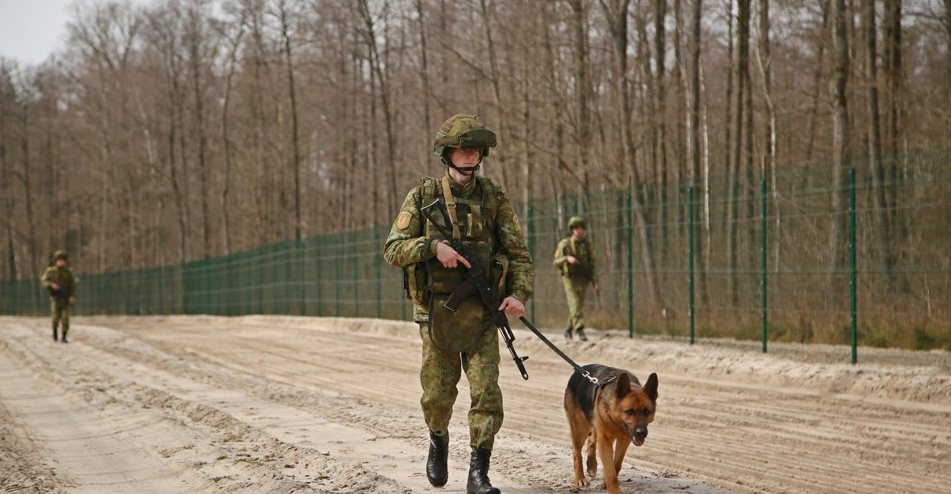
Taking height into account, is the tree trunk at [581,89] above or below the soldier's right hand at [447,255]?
above

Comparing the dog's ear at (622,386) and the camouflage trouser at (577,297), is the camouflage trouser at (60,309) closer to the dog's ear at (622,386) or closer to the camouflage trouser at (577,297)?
the camouflage trouser at (577,297)

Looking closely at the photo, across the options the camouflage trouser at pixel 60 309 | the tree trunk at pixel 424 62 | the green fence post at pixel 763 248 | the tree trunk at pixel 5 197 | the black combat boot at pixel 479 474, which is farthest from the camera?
the tree trunk at pixel 5 197

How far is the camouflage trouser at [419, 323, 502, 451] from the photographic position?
18.3 feet

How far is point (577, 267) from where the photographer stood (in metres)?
16.5

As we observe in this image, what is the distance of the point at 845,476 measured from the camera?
6.91 meters

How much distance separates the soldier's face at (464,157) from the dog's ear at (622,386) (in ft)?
4.88

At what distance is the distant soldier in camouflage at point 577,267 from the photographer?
1653 cm


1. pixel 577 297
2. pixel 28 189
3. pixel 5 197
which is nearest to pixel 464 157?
pixel 577 297

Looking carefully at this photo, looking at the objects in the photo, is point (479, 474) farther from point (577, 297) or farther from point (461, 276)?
point (577, 297)

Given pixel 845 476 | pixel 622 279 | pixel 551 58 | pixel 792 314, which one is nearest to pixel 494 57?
pixel 551 58

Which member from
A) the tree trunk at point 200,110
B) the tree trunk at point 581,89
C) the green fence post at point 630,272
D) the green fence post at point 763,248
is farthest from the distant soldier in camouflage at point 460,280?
the tree trunk at point 200,110

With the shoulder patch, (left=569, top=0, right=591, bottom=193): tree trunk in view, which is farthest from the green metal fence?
the shoulder patch

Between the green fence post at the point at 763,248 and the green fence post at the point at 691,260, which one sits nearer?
the green fence post at the point at 763,248

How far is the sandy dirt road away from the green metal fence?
457 mm
